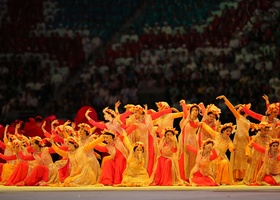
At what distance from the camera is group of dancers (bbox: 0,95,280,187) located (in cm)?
1051

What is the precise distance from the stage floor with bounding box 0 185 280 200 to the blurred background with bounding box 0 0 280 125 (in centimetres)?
350

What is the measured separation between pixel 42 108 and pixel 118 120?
19.2 ft

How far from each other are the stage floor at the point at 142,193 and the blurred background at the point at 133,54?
350 cm

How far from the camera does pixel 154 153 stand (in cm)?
1095

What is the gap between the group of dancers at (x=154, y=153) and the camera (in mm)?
10508

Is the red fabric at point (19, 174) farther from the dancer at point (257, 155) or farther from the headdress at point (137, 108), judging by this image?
the dancer at point (257, 155)

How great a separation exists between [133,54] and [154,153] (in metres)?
6.74

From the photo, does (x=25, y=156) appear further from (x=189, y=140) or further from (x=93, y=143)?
(x=189, y=140)

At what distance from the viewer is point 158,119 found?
1137 cm

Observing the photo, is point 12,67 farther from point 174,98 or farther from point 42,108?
point 174,98

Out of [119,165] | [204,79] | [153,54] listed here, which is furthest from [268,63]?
[119,165]

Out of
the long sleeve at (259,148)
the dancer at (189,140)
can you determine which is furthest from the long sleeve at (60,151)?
the long sleeve at (259,148)

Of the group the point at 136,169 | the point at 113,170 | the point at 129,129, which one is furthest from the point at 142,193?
the point at 129,129

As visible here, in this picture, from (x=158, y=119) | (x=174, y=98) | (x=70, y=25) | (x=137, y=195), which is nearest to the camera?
(x=137, y=195)
